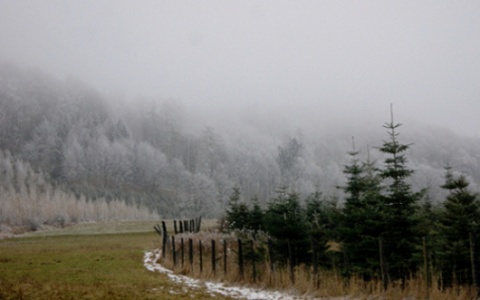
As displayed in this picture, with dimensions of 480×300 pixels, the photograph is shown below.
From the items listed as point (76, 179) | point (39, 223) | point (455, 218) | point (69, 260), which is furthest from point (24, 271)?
point (76, 179)

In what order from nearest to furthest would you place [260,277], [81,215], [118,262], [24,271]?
[260,277] < [24,271] < [118,262] < [81,215]

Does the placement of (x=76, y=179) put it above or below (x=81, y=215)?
above

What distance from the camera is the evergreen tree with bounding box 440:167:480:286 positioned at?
57.5 ft

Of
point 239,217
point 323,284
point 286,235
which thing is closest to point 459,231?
point 286,235

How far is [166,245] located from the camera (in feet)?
83.9

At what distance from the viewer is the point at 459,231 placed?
18.6 meters

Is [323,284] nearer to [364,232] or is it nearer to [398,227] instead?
[364,232]

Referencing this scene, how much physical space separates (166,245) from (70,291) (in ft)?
45.2

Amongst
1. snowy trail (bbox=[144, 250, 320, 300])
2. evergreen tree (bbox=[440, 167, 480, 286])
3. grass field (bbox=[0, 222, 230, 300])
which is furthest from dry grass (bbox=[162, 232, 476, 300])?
evergreen tree (bbox=[440, 167, 480, 286])

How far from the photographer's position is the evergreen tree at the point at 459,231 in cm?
1753

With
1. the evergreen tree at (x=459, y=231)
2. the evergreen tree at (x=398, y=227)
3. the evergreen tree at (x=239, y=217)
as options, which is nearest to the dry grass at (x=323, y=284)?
the evergreen tree at (x=398, y=227)

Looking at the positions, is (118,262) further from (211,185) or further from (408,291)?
(211,185)

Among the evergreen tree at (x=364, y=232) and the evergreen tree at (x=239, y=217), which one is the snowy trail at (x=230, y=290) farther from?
the evergreen tree at (x=239, y=217)

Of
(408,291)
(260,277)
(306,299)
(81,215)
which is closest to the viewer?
(408,291)
